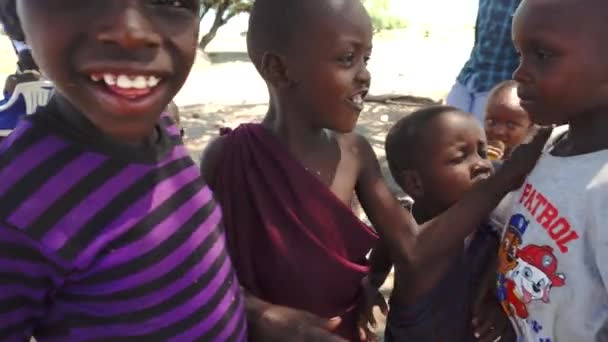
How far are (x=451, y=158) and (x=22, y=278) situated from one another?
1.14m

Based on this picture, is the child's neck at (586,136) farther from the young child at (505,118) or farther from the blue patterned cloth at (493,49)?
the blue patterned cloth at (493,49)

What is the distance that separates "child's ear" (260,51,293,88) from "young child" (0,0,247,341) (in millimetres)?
460

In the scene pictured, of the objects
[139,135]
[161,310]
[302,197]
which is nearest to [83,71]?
[139,135]

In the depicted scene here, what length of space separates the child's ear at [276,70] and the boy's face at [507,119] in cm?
152

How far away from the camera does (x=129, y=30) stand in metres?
0.95

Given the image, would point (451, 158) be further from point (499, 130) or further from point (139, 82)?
point (499, 130)

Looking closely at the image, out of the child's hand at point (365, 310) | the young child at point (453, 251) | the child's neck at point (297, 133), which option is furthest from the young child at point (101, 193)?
Result: the young child at point (453, 251)

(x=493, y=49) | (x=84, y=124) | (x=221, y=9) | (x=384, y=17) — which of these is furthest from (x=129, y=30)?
(x=384, y=17)

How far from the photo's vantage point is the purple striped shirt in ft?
3.08

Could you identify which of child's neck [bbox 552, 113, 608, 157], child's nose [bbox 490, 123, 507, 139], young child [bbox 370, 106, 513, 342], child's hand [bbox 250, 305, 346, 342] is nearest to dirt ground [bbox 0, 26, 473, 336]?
child's nose [bbox 490, 123, 507, 139]

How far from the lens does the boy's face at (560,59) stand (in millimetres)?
1233

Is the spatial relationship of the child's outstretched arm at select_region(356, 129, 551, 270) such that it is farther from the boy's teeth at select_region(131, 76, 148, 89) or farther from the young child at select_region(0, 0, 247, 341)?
the boy's teeth at select_region(131, 76, 148, 89)

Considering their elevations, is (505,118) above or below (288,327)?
below

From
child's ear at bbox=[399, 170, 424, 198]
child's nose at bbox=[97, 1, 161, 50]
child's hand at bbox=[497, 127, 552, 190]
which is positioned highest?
child's nose at bbox=[97, 1, 161, 50]
